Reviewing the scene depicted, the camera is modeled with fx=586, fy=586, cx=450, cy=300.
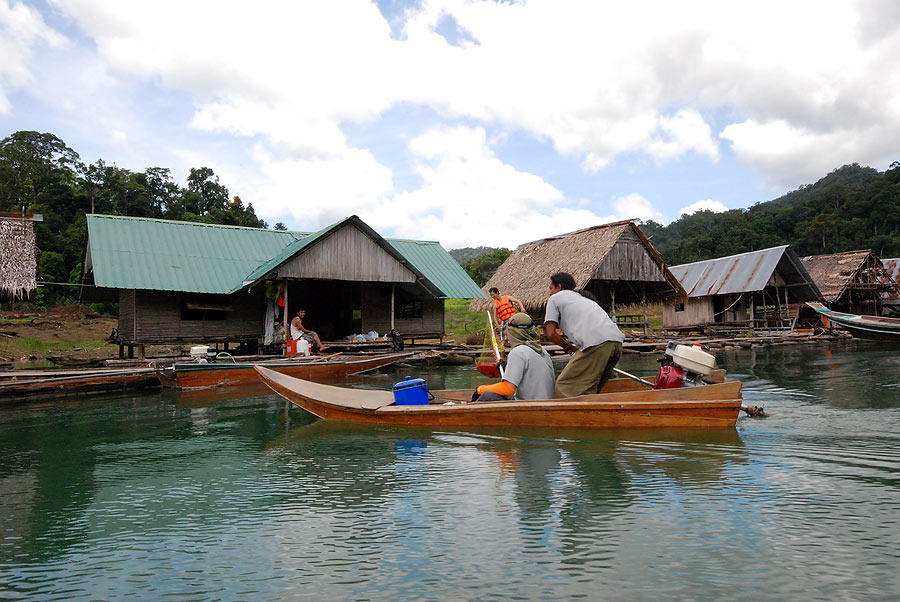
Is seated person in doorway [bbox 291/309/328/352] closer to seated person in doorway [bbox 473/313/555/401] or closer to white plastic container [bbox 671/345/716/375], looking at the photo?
seated person in doorway [bbox 473/313/555/401]

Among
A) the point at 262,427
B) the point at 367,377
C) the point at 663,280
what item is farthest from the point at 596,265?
the point at 262,427

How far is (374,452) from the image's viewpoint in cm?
621

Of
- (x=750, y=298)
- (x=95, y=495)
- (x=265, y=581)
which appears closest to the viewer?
(x=265, y=581)

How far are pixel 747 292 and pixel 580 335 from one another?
936 inches

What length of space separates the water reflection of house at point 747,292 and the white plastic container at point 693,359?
65.7ft

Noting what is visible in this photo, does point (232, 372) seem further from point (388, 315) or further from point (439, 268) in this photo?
point (439, 268)

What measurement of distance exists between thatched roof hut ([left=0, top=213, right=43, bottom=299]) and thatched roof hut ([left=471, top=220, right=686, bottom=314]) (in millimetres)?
15066

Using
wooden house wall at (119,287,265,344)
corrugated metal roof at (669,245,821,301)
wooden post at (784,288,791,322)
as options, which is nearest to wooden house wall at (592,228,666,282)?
corrugated metal roof at (669,245,821,301)

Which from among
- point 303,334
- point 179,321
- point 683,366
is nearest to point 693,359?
point 683,366

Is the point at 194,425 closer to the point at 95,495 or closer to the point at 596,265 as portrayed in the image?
the point at 95,495

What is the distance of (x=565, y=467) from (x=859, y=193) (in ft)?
163

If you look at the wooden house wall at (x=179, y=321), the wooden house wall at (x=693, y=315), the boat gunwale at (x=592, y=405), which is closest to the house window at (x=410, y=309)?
the wooden house wall at (x=179, y=321)

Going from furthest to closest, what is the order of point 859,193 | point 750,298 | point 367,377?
point 859,193
point 750,298
point 367,377

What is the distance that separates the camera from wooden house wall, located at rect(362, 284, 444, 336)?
18.2 m
